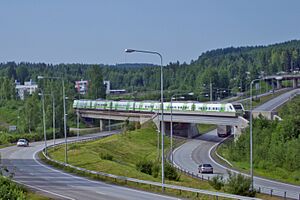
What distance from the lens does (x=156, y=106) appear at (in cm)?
10950

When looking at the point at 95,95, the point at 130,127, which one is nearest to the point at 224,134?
the point at 130,127

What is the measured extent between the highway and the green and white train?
6.48 metres

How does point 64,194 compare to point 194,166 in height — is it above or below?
above

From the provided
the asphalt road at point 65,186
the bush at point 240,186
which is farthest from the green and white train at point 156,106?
the bush at point 240,186

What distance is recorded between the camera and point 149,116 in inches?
4481

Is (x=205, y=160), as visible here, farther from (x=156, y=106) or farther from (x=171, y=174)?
(x=156, y=106)

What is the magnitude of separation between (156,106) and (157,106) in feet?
1.96

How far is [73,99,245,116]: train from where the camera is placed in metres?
88.7

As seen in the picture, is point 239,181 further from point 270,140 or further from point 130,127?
point 130,127

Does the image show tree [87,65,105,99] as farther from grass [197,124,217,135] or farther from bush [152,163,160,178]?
bush [152,163,160,178]

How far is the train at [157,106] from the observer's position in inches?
3492

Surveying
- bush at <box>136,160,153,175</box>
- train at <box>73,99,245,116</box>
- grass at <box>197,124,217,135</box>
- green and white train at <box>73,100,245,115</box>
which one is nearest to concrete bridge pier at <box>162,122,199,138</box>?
train at <box>73,99,245,116</box>

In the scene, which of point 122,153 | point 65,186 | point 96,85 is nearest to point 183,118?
point 122,153

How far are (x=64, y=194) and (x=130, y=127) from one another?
7523 cm
